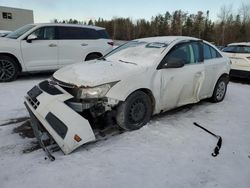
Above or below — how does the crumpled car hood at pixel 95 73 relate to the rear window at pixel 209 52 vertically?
below

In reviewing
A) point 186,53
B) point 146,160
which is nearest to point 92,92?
point 146,160

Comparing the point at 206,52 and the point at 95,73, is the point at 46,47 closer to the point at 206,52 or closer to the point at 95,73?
the point at 95,73

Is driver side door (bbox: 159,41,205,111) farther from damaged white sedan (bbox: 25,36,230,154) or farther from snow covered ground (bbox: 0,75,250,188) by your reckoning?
snow covered ground (bbox: 0,75,250,188)

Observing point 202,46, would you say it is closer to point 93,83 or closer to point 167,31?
point 93,83

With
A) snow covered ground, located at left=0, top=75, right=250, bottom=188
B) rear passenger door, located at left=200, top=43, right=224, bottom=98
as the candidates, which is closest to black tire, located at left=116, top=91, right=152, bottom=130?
snow covered ground, located at left=0, top=75, right=250, bottom=188

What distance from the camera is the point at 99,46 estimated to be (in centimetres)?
920

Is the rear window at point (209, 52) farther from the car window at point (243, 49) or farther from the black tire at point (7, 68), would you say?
the black tire at point (7, 68)

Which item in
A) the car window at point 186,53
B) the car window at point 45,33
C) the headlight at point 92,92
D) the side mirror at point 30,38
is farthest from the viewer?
the car window at point 45,33

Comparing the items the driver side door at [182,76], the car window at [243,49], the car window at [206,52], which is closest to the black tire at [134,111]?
the driver side door at [182,76]

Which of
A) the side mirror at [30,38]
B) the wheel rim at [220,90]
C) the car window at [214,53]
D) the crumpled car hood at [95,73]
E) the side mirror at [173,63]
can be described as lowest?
the wheel rim at [220,90]

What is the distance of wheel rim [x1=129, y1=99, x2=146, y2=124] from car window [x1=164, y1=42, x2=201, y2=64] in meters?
1.00

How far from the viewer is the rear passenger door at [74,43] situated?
8.46 metres

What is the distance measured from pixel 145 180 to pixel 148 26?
45.8 m

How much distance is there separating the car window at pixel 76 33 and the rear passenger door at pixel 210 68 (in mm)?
4712
